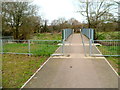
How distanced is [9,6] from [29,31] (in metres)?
4.40

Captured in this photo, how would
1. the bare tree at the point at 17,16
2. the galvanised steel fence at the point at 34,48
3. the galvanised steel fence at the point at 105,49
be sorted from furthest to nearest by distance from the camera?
the bare tree at the point at 17,16
the galvanised steel fence at the point at 34,48
the galvanised steel fence at the point at 105,49

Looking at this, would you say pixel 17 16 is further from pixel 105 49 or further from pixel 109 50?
pixel 109 50

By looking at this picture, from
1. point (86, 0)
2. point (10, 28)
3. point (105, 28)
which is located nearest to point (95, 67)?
point (105, 28)

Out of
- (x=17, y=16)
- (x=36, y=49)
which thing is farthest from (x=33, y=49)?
(x=17, y=16)

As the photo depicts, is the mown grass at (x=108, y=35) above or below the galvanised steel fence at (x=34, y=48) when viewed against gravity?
above

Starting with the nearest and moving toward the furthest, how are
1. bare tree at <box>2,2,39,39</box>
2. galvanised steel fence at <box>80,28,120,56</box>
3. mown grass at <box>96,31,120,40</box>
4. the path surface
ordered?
1. the path surface
2. galvanised steel fence at <box>80,28,120,56</box>
3. mown grass at <box>96,31,120,40</box>
4. bare tree at <box>2,2,39,39</box>

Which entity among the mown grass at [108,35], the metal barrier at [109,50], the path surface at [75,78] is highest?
the mown grass at [108,35]

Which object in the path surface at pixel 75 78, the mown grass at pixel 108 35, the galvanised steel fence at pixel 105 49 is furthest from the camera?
the mown grass at pixel 108 35

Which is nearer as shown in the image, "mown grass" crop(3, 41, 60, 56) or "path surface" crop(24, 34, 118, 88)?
"path surface" crop(24, 34, 118, 88)

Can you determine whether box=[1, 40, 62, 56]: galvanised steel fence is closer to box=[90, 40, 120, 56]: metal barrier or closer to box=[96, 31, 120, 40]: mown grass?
box=[90, 40, 120, 56]: metal barrier

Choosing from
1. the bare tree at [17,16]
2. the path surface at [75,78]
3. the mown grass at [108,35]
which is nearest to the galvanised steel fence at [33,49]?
the path surface at [75,78]

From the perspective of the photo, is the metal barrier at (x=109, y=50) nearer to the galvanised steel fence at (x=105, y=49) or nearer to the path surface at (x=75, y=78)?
the galvanised steel fence at (x=105, y=49)

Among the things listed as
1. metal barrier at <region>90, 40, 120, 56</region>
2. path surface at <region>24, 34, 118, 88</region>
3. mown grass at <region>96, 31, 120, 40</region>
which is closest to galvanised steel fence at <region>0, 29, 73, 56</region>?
metal barrier at <region>90, 40, 120, 56</region>

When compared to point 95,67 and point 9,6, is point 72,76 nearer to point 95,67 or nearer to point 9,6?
point 95,67
